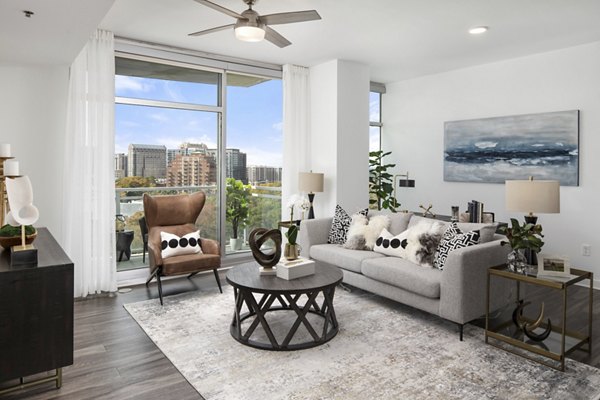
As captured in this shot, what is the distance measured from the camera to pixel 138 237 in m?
5.05

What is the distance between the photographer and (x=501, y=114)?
5621 mm

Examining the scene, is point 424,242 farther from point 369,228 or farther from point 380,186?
point 380,186

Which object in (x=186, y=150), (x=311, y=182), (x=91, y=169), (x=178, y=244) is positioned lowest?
(x=178, y=244)

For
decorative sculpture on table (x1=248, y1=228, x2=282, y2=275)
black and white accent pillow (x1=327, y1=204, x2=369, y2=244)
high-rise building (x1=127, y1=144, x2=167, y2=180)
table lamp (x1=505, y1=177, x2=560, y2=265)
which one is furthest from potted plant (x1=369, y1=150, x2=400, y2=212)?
decorative sculpture on table (x1=248, y1=228, x2=282, y2=275)

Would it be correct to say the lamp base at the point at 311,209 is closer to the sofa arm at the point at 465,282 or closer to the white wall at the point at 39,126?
the sofa arm at the point at 465,282

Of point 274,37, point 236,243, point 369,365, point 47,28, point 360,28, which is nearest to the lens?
point 369,365

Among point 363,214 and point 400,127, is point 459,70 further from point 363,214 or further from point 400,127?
point 363,214

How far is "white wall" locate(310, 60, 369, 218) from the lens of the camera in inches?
223

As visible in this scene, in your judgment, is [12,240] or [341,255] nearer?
[12,240]

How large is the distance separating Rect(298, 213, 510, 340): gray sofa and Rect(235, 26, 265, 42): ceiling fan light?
2.25 m

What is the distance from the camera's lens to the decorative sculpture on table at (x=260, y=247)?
338 centimetres

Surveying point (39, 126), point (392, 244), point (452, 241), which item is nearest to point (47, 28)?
point (39, 126)

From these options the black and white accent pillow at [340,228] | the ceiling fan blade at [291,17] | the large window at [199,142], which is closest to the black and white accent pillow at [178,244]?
the large window at [199,142]

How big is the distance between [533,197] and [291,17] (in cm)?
226
